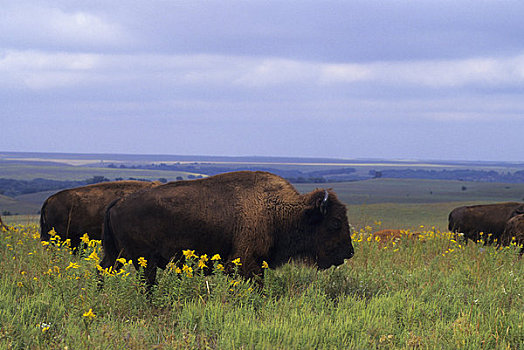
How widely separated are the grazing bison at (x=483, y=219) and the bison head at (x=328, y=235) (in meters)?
8.53

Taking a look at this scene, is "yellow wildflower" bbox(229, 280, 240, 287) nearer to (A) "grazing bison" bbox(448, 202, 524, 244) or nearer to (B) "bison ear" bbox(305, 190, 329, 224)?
(B) "bison ear" bbox(305, 190, 329, 224)

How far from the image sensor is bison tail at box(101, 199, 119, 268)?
684 centimetres

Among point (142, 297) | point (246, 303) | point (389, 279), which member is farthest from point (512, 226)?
point (142, 297)

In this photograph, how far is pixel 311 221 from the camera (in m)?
7.19

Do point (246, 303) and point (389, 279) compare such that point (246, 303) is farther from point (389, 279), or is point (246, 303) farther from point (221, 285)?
point (389, 279)

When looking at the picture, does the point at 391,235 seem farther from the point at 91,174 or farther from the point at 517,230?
the point at 91,174

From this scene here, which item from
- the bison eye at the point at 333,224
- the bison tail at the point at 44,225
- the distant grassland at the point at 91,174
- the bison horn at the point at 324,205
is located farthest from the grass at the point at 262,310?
the distant grassland at the point at 91,174

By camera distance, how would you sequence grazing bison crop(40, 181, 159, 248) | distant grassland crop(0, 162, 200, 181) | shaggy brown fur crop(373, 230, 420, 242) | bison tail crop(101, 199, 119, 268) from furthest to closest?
distant grassland crop(0, 162, 200, 181) < shaggy brown fur crop(373, 230, 420, 242) < grazing bison crop(40, 181, 159, 248) < bison tail crop(101, 199, 119, 268)

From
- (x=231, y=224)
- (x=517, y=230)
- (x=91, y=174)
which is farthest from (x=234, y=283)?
(x=91, y=174)

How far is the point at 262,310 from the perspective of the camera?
5.83 meters

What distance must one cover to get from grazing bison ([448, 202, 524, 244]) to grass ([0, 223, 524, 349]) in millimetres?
7331

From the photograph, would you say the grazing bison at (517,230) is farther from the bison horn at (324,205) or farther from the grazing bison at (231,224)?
the bison horn at (324,205)

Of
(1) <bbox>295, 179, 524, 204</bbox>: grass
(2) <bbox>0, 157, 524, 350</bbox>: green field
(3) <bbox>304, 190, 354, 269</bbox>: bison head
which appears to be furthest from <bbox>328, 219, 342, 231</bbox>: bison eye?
(1) <bbox>295, 179, 524, 204</bbox>: grass

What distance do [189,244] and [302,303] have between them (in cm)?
159
